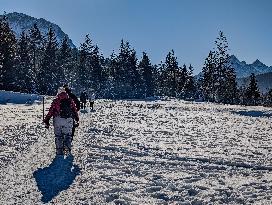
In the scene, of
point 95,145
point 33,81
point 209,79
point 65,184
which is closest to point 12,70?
point 33,81

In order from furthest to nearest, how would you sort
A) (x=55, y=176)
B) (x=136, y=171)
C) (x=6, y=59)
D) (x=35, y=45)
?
(x=35, y=45)
(x=6, y=59)
(x=136, y=171)
(x=55, y=176)

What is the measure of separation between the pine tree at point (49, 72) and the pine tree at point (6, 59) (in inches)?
466

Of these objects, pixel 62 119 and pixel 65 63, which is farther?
pixel 65 63

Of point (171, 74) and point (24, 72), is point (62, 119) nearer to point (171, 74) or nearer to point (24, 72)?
point (24, 72)

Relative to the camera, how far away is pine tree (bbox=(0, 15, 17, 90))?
72.2 metres

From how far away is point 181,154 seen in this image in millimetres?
13523

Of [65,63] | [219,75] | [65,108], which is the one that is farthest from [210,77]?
[65,108]

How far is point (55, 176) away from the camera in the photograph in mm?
10352

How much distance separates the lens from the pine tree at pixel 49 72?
91438 mm

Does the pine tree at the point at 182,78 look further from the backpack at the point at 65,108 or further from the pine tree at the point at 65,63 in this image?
the backpack at the point at 65,108

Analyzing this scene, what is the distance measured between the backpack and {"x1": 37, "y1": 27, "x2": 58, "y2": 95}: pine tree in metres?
76.8

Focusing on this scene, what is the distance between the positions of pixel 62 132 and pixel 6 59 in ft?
215

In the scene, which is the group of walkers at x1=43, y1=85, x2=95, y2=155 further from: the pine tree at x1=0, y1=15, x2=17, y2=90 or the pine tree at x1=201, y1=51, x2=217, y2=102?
the pine tree at x1=201, y1=51, x2=217, y2=102

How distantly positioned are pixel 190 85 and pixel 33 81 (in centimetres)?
3977
